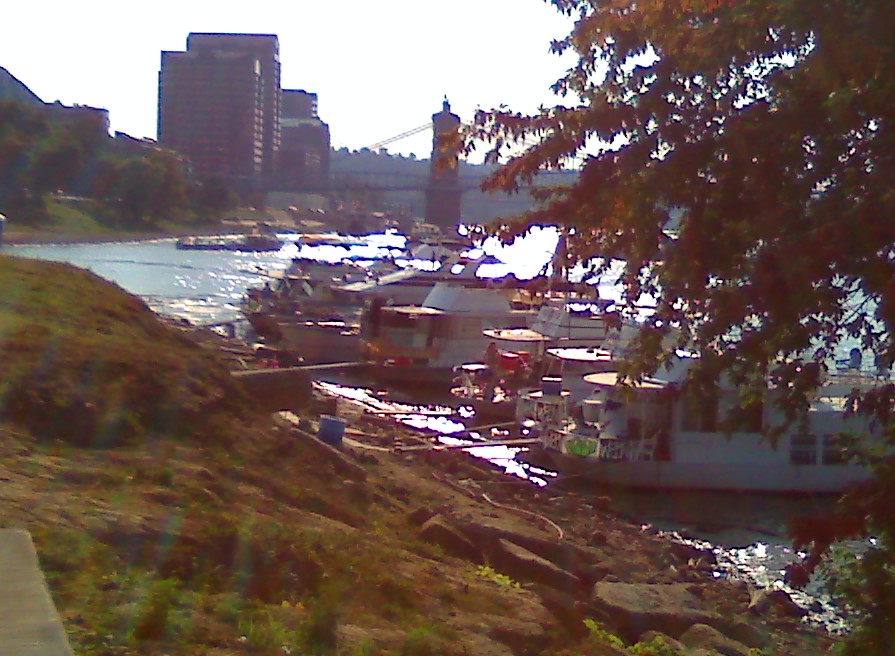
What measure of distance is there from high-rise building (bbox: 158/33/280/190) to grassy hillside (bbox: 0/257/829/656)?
157m

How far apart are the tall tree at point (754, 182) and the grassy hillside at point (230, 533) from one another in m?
2.38

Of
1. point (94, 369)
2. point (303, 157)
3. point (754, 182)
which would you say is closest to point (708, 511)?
point (94, 369)

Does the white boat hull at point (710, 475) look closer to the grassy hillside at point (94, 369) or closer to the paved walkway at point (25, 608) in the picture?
the grassy hillside at point (94, 369)

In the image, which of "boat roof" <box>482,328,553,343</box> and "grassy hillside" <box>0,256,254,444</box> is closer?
"grassy hillside" <box>0,256,254,444</box>

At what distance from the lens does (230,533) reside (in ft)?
25.4

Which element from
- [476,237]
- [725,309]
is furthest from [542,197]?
[725,309]

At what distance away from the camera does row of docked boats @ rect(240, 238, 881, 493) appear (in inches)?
822

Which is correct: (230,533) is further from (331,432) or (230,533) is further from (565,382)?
(565,382)

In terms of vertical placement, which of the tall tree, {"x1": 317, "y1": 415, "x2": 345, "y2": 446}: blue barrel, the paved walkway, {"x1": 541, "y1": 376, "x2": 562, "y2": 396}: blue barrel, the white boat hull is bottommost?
the white boat hull

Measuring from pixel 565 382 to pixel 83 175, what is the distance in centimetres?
8722

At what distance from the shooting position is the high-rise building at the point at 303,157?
165250mm

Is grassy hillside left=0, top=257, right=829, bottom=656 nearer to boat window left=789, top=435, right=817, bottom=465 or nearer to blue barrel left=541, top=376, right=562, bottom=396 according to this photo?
boat window left=789, top=435, right=817, bottom=465

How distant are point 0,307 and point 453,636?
709 cm

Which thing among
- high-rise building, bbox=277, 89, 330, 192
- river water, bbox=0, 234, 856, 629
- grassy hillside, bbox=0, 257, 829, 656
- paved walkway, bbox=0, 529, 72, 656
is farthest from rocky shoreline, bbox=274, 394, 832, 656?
high-rise building, bbox=277, 89, 330, 192
